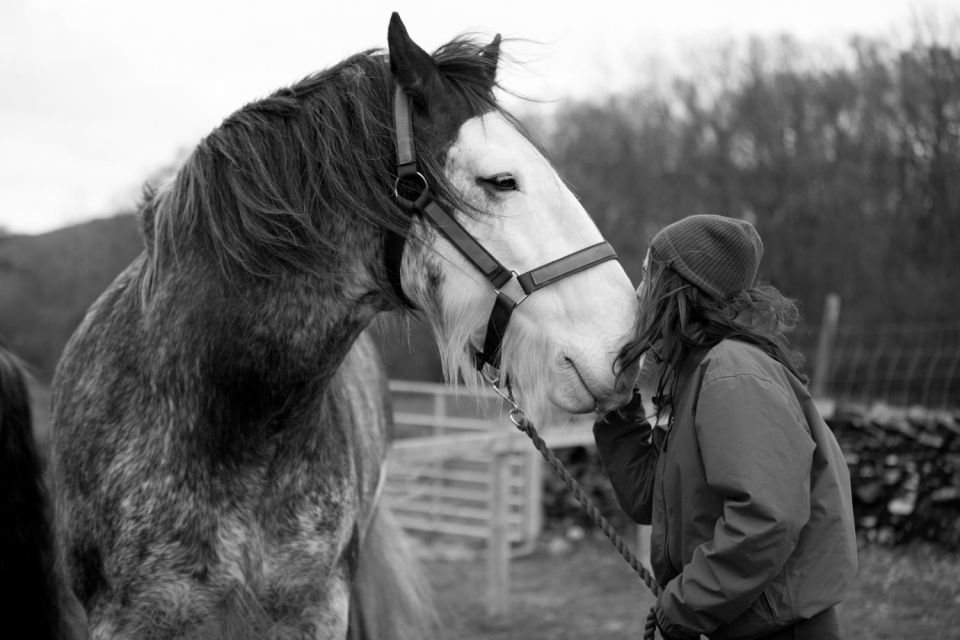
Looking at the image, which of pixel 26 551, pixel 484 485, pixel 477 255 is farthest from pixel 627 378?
pixel 484 485

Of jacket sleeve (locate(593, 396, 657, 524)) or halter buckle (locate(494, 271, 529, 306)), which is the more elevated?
halter buckle (locate(494, 271, 529, 306))

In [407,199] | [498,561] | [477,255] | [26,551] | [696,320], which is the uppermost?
[407,199]

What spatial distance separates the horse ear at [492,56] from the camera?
225cm

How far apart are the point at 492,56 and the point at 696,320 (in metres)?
0.90

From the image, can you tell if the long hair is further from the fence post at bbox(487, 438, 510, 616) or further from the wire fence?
the wire fence

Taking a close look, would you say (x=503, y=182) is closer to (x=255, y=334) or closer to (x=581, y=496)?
(x=255, y=334)

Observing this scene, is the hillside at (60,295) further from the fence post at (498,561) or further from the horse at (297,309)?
the horse at (297,309)

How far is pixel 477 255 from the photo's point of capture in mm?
2049

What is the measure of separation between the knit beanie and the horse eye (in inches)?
14.4

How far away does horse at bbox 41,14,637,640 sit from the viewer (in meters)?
2.04

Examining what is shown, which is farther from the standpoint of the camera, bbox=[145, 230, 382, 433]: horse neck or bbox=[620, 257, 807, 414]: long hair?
bbox=[145, 230, 382, 433]: horse neck

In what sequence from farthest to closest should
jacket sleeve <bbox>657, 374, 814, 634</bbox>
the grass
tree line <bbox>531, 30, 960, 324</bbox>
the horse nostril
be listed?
1. tree line <bbox>531, 30, 960, 324</bbox>
2. the grass
3. the horse nostril
4. jacket sleeve <bbox>657, 374, 814, 634</bbox>

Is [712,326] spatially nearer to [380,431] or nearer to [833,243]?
[380,431]

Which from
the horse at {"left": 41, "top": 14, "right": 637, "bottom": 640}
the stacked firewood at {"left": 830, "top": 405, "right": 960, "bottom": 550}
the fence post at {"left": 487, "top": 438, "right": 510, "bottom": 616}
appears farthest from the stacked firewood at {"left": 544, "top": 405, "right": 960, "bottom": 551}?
the horse at {"left": 41, "top": 14, "right": 637, "bottom": 640}
